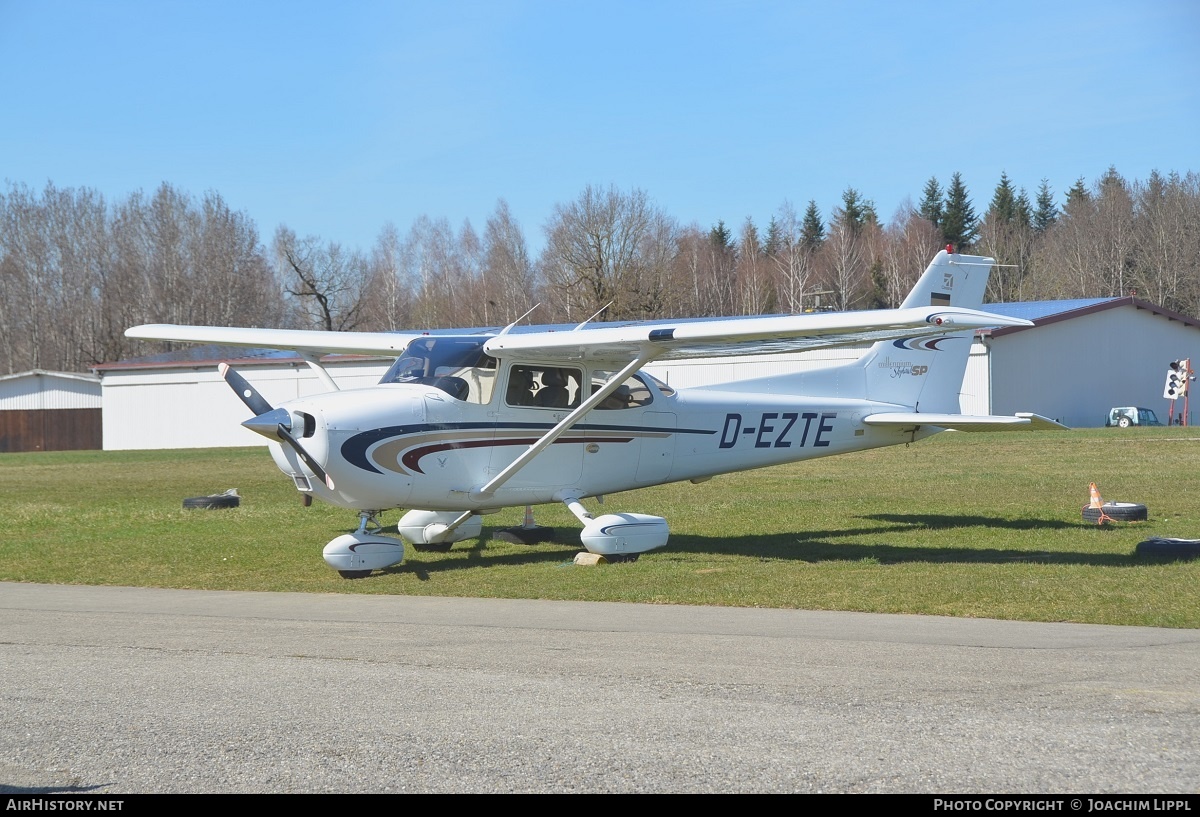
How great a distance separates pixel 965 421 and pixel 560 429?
5101 millimetres

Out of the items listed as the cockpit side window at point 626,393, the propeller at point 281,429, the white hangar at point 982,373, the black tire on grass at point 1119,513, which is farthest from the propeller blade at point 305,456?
the white hangar at point 982,373

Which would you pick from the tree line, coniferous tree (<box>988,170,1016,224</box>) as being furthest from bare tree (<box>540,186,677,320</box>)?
coniferous tree (<box>988,170,1016,224</box>)

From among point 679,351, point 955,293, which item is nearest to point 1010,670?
point 679,351

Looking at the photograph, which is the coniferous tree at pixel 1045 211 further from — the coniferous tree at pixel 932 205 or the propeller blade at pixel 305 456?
the propeller blade at pixel 305 456

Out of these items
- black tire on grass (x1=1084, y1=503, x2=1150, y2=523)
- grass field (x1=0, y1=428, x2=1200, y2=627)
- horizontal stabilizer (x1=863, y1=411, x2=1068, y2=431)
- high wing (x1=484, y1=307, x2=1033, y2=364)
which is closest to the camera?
grass field (x1=0, y1=428, x2=1200, y2=627)

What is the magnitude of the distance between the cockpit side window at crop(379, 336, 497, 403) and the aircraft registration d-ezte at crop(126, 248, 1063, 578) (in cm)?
2

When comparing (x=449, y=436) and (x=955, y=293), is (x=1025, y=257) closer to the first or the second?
(x=955, y=293)

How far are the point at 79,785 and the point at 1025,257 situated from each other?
8983 cm

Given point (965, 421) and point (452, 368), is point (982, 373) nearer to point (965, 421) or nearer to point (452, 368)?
point (965, 421)

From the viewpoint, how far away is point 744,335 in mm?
11844

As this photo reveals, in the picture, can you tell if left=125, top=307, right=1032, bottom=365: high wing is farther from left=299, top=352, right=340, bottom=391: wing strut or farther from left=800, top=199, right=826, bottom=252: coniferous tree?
left=800, top=199, right=826, bottom=252: coniferous tree

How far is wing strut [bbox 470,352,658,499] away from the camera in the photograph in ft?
41.2

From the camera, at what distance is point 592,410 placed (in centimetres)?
1359

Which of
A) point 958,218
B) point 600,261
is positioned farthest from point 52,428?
point 958,218
